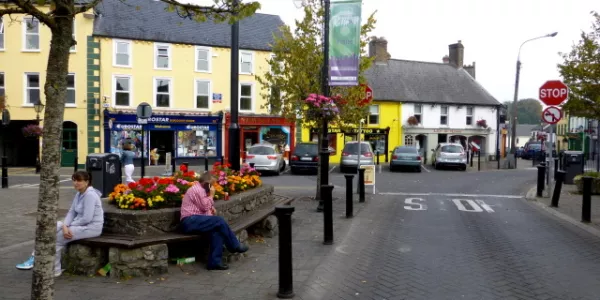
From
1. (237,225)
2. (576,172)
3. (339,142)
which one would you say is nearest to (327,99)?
(237,225)

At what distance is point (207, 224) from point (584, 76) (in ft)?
44.7

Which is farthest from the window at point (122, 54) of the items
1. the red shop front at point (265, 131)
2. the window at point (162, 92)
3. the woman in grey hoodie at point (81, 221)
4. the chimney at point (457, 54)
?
the chimney at point (457, 54)

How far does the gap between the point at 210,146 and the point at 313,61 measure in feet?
60.8

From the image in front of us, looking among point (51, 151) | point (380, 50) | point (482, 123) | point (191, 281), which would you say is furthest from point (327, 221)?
point (482, 123)

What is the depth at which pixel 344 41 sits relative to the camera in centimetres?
1075

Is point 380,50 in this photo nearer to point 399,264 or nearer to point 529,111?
point 399,264

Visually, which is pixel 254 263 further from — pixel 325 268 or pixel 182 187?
pixel 182 187

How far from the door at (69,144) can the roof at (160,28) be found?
5419 mm

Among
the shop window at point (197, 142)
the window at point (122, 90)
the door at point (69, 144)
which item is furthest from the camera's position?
the shop window at point (197, 142)

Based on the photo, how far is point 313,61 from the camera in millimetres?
12945

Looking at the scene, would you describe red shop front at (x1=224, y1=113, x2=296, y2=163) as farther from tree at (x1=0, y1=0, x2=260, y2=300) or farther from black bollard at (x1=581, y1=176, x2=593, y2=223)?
tree at (x1=0, y1=0, x2=260, y2=300)

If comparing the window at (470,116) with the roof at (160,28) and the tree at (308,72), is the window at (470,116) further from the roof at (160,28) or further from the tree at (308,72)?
the tree at (308,72)

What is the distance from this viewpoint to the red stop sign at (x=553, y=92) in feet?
45.0

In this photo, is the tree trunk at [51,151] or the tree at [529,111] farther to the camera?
the tree at [529,111]
